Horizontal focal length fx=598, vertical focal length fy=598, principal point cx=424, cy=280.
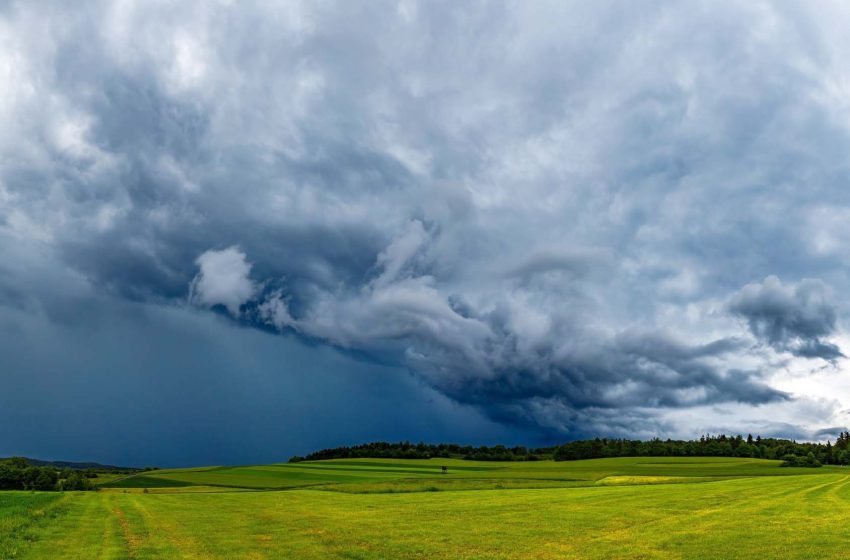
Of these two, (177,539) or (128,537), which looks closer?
(177,539)

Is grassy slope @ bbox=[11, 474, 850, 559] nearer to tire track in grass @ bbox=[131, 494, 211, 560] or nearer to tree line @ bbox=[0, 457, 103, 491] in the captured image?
tire track in grass @ bbox=[131, 494, 211, 560]

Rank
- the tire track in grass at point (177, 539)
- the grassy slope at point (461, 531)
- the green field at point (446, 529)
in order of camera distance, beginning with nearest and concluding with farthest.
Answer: the tire track in grass at point (177, 539), the grassy slope at point (461, 531), the green field at point (446, 529)

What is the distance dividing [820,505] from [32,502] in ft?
232

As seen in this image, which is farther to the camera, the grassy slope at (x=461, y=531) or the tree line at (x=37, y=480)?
the tree line at (x=37, y=480)

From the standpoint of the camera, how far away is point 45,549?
29016 millimetres

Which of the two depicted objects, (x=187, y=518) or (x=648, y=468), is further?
(x=648, y=468)

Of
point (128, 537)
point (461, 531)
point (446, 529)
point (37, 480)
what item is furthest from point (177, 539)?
point (37, 480)

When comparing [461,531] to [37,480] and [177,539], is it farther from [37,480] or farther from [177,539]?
[37,480]

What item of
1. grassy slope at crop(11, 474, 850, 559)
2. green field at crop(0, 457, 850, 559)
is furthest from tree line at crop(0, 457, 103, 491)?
grassy slope at crop(11, 474, 850, 559)

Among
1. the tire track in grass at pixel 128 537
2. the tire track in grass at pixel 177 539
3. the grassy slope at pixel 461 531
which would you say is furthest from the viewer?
the grassy slope at pixel 461 531

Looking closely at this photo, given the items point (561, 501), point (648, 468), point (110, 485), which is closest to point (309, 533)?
point (561, 501)

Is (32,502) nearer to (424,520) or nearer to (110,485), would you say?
(424,520)

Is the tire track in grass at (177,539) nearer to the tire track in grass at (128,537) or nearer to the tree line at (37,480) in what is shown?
Answer: the tire track in grass at (128,537)

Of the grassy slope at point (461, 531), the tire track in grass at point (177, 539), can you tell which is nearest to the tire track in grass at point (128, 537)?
the grassy slope at point (461, 531)
